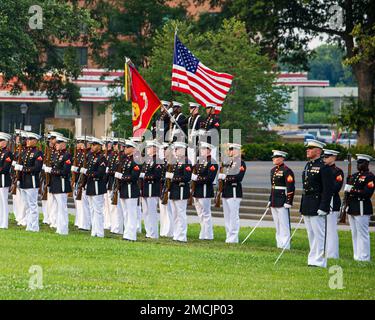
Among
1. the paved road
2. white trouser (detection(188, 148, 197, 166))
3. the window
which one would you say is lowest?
the paved road

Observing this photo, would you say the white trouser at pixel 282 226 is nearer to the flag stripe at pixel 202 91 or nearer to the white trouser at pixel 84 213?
the white trouser at pixel 84 213

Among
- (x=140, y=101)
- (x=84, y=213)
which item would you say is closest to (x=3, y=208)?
(x=84, y=213)

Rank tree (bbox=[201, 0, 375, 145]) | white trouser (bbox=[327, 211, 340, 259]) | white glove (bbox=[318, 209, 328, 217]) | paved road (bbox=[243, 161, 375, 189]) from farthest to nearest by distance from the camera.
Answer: tree (bbox=[201, 0, 375, 145]) → paved road (bbox=[243, 161, 375, 189]) → white trouser (bbox=[327, 211, 340, 259]) → white glove (bbox=[318, 209, 328, 217])

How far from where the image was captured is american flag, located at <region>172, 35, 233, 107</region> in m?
28.4

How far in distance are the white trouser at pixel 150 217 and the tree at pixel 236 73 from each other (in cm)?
2221

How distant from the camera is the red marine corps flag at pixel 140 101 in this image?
27.4 m

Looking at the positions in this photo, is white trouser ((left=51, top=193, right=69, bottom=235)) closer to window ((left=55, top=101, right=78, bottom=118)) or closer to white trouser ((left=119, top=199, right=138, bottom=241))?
white trouser ((left=119, top=199, right=138, bottom=241))

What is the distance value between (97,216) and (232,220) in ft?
9.02

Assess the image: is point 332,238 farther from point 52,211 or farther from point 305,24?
point 305,24

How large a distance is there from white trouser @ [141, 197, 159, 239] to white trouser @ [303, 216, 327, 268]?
20.5ft

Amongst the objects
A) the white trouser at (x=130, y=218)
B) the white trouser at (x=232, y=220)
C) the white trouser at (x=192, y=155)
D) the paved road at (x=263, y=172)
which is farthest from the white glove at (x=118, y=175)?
the paved road at (x=263, y=172)

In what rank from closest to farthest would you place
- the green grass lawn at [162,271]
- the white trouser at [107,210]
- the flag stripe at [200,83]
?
the green grass lawn at [162,271] → the white trouser at [107,210] → the flag stripe at [200,83]

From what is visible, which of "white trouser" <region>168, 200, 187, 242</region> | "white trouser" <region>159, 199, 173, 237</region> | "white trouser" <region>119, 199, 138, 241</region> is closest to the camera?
"white trouser" <region>119, 199, 138, 241</region>

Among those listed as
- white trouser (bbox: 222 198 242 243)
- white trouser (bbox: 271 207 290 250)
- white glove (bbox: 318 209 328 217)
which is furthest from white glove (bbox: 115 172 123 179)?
white glove (bbox: 318 209 328 217)
